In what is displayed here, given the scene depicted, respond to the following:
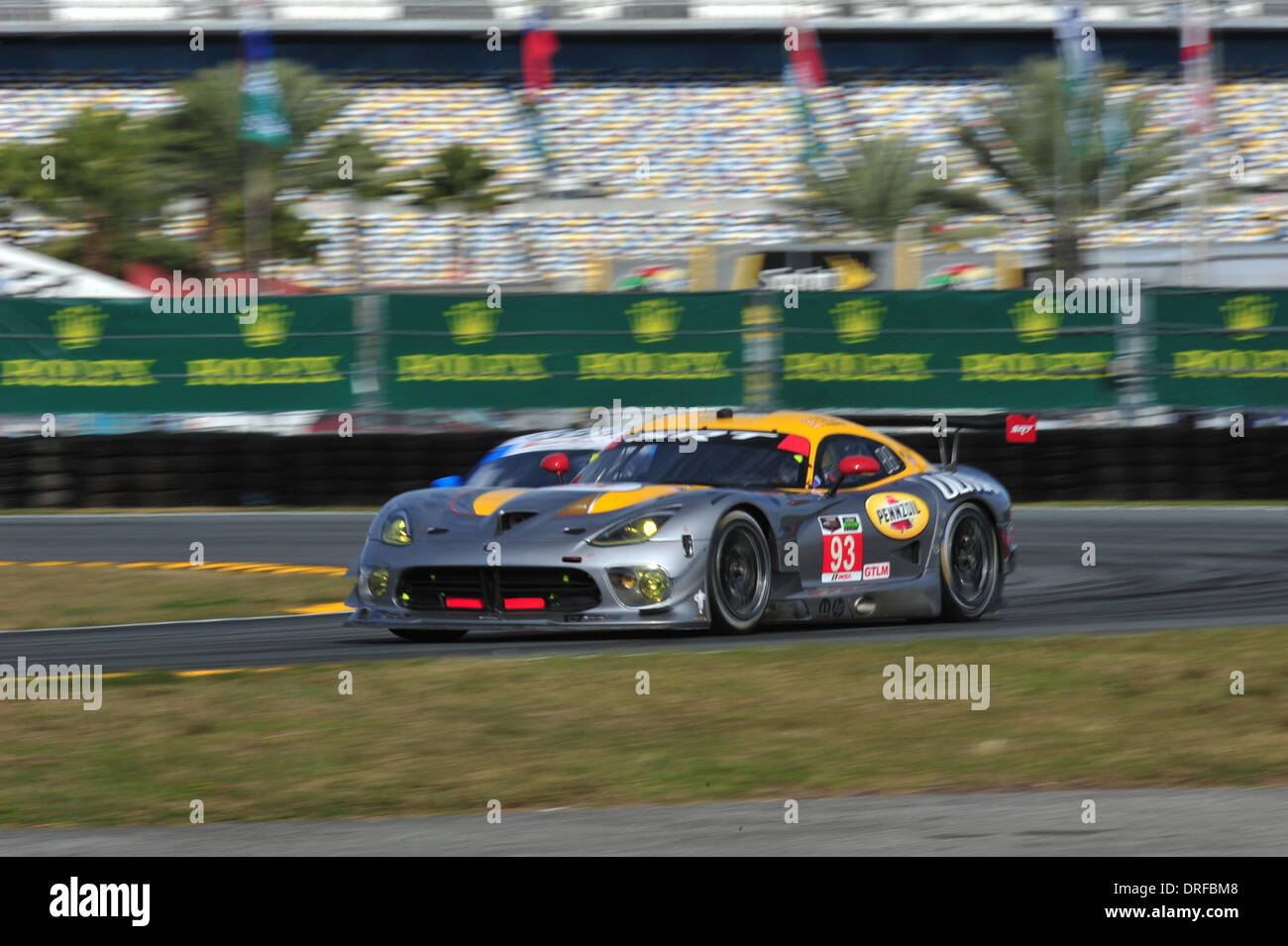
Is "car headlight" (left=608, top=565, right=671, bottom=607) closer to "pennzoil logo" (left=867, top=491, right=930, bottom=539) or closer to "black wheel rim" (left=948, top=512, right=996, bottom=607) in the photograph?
"pennzoil logo" (left=867, top=491, right=930, bottom=539)

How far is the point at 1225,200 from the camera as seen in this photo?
37.0 meters

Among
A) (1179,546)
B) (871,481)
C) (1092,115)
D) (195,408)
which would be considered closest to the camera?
(871,481)

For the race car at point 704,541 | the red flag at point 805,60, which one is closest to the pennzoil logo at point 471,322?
the race car at point 704,541

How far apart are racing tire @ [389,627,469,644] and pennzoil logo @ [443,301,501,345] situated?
32.4ft

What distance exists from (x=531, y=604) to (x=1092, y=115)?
2421 centimetres

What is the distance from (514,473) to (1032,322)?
9.98 meters

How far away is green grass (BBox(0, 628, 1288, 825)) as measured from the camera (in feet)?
19.7

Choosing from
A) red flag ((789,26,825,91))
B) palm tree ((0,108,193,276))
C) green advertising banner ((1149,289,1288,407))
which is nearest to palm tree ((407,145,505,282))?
palm tree ((0,108,193,276))

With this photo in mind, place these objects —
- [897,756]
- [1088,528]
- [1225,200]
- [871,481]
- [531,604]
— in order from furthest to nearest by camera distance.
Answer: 1. [1225,200]
2. [1088,528]
3. [871,481]
4. [531,604]
5. [897,756]

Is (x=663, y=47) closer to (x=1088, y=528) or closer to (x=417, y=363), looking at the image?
(x=417, y=363)

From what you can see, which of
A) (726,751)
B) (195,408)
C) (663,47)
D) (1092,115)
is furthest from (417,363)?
(663,47)

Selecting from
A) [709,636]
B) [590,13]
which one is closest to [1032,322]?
[709,636]

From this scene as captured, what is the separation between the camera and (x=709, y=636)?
9.30 m

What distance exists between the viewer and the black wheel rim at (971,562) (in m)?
10.4
